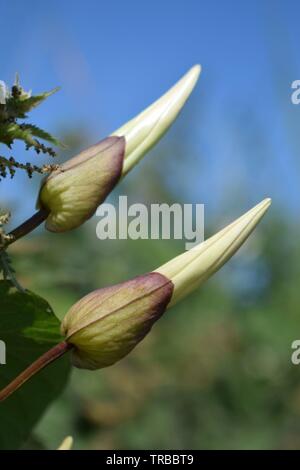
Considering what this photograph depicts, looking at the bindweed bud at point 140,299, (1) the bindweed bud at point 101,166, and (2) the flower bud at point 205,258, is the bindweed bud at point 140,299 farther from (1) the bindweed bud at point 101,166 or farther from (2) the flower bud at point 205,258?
(1) the bindweed bud at point 101,166

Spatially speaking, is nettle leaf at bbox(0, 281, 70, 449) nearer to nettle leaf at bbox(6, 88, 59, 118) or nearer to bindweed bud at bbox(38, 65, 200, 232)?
bindweed bud at bbox(38, 65, 200, 232)

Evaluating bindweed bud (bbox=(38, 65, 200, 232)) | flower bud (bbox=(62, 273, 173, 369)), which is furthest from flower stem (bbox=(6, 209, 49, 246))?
flower bud (bbox=(62, 273, 173, 369))

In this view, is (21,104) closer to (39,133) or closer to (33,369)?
(39,133)

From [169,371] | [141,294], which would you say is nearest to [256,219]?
[141,294]

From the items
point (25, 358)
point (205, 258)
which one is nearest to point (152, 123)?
point (205, 258)

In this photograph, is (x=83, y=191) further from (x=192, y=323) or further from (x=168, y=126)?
Result: (x=192, y=323)
